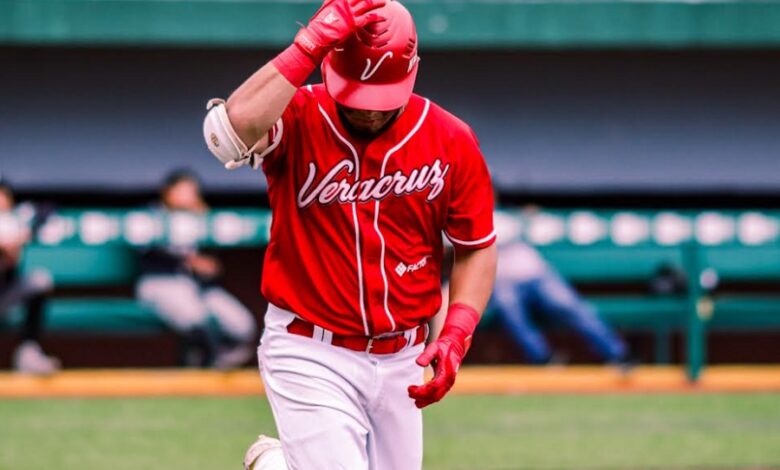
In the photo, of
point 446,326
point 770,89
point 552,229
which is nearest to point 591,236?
point 552,229

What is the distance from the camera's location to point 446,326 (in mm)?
3846

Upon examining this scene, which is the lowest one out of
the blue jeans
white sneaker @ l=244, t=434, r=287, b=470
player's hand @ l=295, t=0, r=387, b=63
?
the blue jeans

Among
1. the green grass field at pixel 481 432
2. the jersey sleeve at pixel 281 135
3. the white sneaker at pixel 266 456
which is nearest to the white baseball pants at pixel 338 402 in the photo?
the white sneaker at pixel 266 456

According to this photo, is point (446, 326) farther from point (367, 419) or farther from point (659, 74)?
point (659, 74)

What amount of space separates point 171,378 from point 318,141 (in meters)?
6.03

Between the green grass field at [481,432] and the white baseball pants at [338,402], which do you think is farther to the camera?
the green grass field at [481,432]

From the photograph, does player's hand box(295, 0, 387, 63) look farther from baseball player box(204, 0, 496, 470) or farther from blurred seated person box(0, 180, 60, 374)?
blurred seated person box(0, 180, 60, 374)

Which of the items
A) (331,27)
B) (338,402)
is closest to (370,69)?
(331,27)

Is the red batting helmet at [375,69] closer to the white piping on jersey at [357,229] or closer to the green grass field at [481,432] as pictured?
the white piping on jersey at [357,229]

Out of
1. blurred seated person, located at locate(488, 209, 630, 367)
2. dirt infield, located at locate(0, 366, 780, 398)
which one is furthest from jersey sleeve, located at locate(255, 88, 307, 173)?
blurred seated person, located at locate(488, 209, 630, 367)

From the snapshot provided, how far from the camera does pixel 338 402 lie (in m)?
3.70

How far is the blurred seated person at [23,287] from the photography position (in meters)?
8.96

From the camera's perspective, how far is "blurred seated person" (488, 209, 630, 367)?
367 inches

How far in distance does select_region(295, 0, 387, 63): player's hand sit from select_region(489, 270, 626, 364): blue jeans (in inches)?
239
